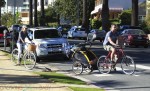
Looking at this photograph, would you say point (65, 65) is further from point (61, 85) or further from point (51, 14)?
point (51, 14)

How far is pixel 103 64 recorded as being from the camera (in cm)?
1595

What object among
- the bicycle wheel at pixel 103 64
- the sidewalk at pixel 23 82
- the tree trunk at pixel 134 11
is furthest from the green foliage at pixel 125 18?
the sidewalk at pixel 23 82

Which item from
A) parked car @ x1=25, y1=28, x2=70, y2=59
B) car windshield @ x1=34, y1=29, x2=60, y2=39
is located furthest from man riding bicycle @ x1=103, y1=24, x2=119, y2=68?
car windshield @ x1=34, y1=29, x2=60, y2=39

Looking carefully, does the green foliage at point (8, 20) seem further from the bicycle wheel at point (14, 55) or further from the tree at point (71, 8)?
the bicycle wheel at point (14, 55)

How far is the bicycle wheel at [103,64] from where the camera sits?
52.1ft

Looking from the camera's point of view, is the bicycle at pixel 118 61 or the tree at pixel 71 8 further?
the tree at pixel 71 8

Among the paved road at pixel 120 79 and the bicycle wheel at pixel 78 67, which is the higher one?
the bicycle wheel at pixel 78 67

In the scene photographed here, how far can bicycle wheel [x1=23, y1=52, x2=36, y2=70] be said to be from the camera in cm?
1772

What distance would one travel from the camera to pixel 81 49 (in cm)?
1603

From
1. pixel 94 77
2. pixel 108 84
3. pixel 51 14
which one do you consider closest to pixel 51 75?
pixel 94 77

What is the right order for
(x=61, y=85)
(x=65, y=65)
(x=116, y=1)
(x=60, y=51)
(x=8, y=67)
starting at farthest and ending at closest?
(x=116, y=1)
(x=60, y=51)
(x=65, y=65)
(x=8, y=67)
(x=61, y=85)

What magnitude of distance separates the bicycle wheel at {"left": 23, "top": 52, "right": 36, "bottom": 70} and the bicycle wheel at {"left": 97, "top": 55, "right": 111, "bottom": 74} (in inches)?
118

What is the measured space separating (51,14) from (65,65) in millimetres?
101325

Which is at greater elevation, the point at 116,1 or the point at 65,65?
the point at 116,1
